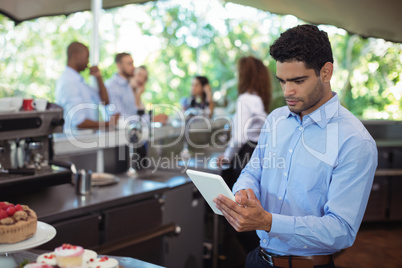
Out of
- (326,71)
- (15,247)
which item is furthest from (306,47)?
(15,247)

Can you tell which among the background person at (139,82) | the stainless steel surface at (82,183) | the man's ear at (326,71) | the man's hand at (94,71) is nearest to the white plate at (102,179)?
the stainless steel surface at (82,183)

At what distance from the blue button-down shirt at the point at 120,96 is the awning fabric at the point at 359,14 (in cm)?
285

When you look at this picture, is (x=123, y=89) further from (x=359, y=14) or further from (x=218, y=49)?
(x=359, y=14)

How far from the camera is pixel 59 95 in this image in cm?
368

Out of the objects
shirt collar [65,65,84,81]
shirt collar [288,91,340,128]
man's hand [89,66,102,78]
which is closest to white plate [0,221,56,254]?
shirt collar [288,91,340,128]

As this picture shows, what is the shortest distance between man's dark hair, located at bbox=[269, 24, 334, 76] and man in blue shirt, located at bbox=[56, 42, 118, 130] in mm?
2254

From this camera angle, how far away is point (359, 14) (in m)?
6.20

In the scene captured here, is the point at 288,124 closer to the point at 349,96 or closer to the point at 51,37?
the point at 51,37

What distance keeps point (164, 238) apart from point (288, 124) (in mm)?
1505

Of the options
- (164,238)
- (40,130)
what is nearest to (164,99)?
(164,238)

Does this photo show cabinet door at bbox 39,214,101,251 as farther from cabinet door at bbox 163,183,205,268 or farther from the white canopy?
the white canopy

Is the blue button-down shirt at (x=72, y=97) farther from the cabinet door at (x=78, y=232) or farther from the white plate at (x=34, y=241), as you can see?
the white plate at (x=34, y=241)

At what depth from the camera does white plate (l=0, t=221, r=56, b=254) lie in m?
1.50

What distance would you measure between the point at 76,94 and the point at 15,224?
7.46 ft
